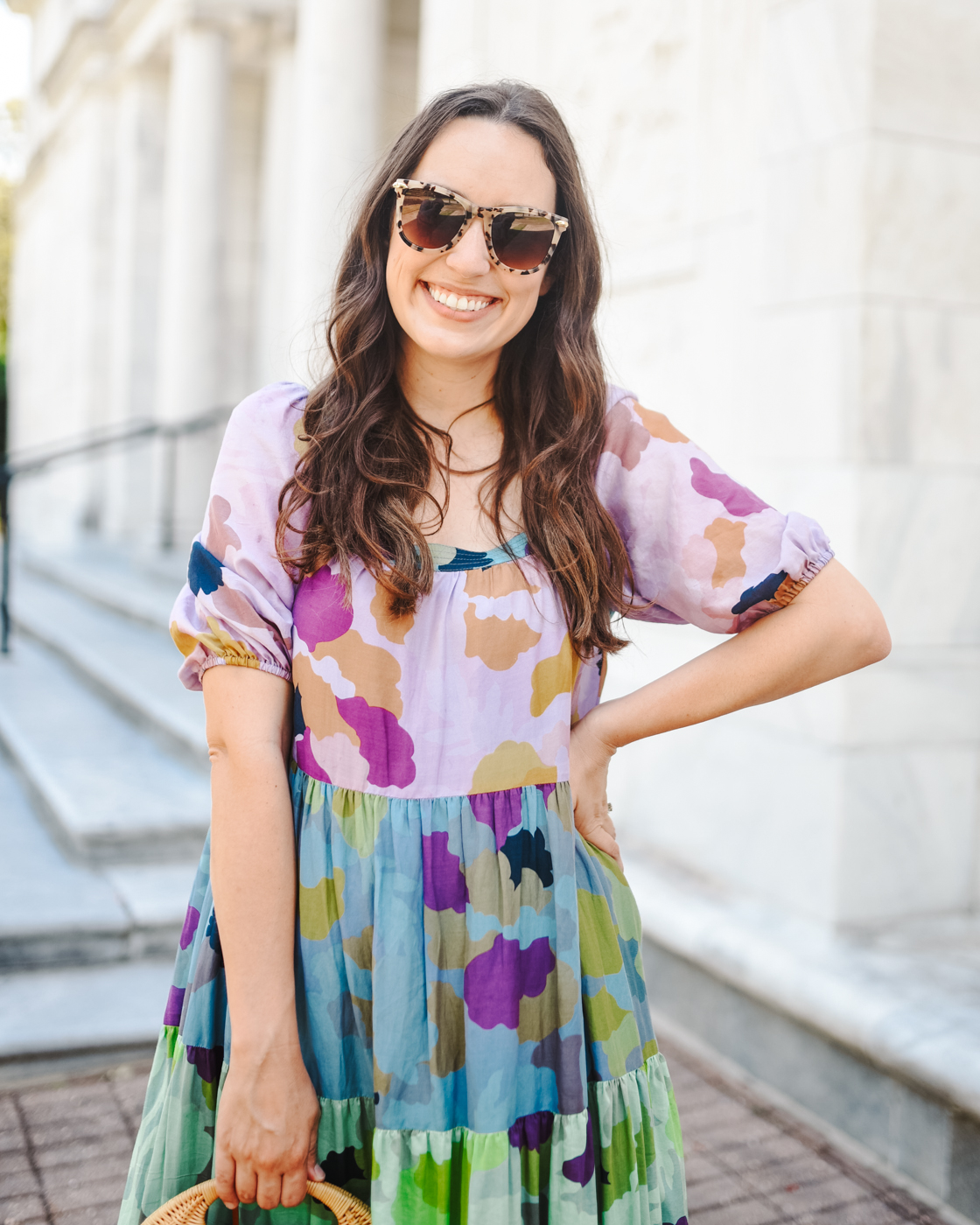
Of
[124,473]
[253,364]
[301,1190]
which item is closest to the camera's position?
[301,1190]

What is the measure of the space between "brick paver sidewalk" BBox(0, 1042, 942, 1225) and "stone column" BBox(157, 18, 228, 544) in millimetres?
7698

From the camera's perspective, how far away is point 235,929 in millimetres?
1352

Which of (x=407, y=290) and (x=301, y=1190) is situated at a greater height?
(x=407, y=290)

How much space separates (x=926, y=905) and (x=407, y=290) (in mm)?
2586

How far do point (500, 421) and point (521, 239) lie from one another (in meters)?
0.25

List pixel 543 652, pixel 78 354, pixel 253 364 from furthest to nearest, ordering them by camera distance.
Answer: pixel 78 354, pixel 253 364, pixel 543 652

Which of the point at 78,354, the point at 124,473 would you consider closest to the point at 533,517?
the point at 124,473

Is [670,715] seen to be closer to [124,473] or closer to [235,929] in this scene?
[235,929]

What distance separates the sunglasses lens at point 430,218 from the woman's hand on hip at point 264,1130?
3.21 ft

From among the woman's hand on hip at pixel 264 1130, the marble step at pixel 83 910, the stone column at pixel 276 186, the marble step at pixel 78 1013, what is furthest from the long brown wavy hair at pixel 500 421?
the stone column at pixel 276 186

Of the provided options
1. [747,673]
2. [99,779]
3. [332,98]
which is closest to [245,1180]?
[747,673]

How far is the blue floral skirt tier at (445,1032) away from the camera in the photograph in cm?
137

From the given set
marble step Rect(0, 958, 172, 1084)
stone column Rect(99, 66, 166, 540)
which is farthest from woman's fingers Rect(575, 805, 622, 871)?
stone column Rect(99, 66, 166, 540)

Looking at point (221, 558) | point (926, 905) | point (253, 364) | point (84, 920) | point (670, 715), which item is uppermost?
point (253, 364)
